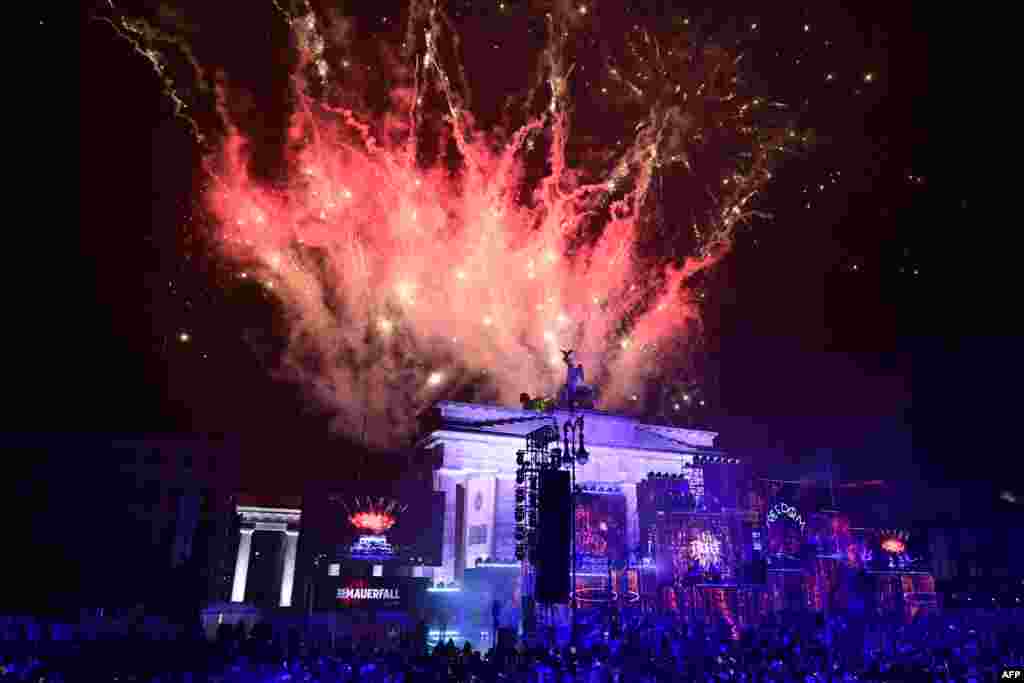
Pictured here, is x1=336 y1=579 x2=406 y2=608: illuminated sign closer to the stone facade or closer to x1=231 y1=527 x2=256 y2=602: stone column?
the stone facade

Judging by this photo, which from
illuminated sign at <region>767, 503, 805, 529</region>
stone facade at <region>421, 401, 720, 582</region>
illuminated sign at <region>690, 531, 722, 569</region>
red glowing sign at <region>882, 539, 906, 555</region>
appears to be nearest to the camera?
illuminated sign at <region>690, 531, 722, 569</region>

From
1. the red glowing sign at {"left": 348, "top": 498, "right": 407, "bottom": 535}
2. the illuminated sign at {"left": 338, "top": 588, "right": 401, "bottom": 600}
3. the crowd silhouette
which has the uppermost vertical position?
the red glowing sign at {"left": 348, "top": 498, "right": 407, "bottom": 535}

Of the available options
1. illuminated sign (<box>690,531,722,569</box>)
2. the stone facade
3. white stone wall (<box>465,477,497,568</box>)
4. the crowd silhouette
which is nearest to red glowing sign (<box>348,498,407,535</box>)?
the stone facade

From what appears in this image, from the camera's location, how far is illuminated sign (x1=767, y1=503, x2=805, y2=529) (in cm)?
3089

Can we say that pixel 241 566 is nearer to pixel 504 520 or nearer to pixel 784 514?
pixel 504 520

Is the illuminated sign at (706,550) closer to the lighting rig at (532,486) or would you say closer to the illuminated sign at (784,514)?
the illuminated sign at (784,514)

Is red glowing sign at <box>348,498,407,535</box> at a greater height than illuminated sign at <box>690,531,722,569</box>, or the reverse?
red glowing sign at <box>348,498,407,535</box>

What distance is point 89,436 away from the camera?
3550cm

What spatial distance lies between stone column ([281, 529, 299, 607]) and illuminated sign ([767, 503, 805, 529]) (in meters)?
25.8

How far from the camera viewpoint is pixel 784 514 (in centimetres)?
3138

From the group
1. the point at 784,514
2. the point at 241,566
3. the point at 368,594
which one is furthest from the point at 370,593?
the point at 784,514

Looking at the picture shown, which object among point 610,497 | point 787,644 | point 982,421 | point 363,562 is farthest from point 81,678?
point 982,421

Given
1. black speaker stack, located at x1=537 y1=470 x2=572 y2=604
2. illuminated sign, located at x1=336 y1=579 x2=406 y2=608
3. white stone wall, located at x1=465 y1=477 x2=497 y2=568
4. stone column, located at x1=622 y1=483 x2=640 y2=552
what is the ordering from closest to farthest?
black speaker stack, located at x1=537 y1=470 x2=572 y2=604 → illuminated sign, located at x1=336 y1=579 x2=406 y2=608 → white stone wall, located at x1=465 y1=477 x2=497 y2=568 → stone column, located at x1=622 y1=483 x2=640 y2=552

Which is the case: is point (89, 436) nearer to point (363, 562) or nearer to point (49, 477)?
point (49, 477)
